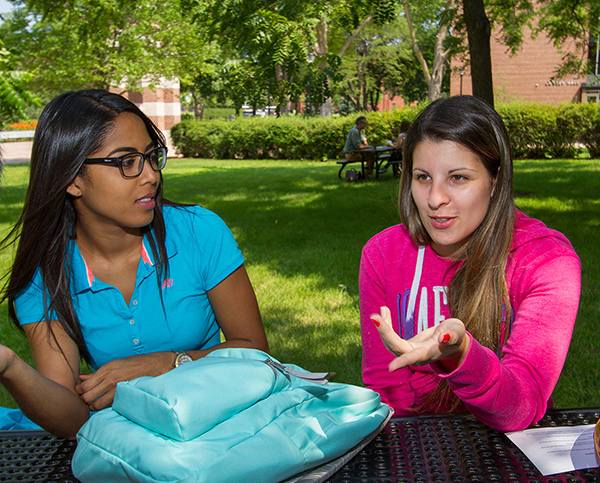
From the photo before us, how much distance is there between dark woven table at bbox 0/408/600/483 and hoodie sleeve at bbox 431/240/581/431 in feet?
0.20

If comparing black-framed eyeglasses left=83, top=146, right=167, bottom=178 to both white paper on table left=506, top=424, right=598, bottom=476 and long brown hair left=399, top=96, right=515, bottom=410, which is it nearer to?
long brown hair left=399, top=96, right=515, bottom=410

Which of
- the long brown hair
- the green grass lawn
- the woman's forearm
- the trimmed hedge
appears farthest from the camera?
the trimmed hedge

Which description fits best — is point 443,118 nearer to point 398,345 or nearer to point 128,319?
point 398,345

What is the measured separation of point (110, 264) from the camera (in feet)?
6.87

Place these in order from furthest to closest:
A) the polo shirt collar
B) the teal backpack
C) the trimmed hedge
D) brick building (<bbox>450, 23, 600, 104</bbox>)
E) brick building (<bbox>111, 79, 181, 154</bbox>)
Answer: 1. brick building (<bbox>450, 23, 600, 104</bbox>)
2. brick building (<bbox>111, 79, 181, 154</bbox>)
3. the trimmed hedge
4. the polo shirt collar
5. the teal backpack

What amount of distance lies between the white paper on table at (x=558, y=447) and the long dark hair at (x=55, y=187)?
4.76 feet

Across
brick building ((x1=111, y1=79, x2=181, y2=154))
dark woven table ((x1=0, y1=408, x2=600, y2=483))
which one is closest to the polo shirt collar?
dark woven table ((x1=0, y1=408, x2=600, y2=483))

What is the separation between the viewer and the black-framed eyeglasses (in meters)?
1.92

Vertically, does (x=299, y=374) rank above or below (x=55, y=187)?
below

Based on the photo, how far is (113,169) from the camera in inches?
76.4

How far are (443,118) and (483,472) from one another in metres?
1.05

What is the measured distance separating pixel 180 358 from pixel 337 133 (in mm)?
18513

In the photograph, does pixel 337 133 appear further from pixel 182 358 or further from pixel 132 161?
pixel 182 358

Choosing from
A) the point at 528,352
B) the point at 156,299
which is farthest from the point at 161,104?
the point at 528,352
